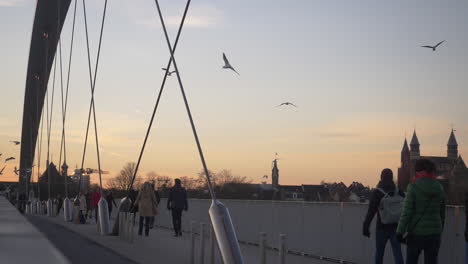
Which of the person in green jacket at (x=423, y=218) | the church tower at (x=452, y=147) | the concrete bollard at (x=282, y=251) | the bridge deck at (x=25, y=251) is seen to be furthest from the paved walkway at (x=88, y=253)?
the church tower at (x=452, y=147)

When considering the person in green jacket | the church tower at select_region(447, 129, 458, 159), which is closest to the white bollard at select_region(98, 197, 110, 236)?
the person in green jacket

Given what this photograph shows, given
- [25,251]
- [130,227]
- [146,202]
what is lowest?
[25,251]

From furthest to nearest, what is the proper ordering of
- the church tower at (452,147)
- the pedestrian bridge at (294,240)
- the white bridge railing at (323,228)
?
1. the church tower at (452,147)
2. the pedestrian bridge at (294,240)
3. the white bridge railing at (323,228)

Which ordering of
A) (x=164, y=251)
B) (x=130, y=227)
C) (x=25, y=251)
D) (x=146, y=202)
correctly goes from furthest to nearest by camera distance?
(x=146, y=202) → (x=130, y=227) → (x=164, y=251) → (x=25, y=251)

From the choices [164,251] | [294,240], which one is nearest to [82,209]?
[164,251]

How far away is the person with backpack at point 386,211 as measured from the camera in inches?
434

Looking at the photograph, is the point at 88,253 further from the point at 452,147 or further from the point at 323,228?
the point at 452,147

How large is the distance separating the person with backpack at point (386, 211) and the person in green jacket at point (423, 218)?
217 centimetres

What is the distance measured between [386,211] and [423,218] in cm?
245

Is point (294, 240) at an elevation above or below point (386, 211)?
below

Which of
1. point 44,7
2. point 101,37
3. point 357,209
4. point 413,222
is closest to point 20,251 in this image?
point 357,209

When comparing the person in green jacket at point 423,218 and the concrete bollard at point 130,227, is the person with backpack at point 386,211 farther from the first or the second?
the concrete bollard at point 130,227

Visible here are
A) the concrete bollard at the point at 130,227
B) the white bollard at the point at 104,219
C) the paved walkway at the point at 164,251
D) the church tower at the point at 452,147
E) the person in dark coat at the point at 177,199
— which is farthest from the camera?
the church tower at the point at 452,147

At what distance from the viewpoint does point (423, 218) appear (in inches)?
338
